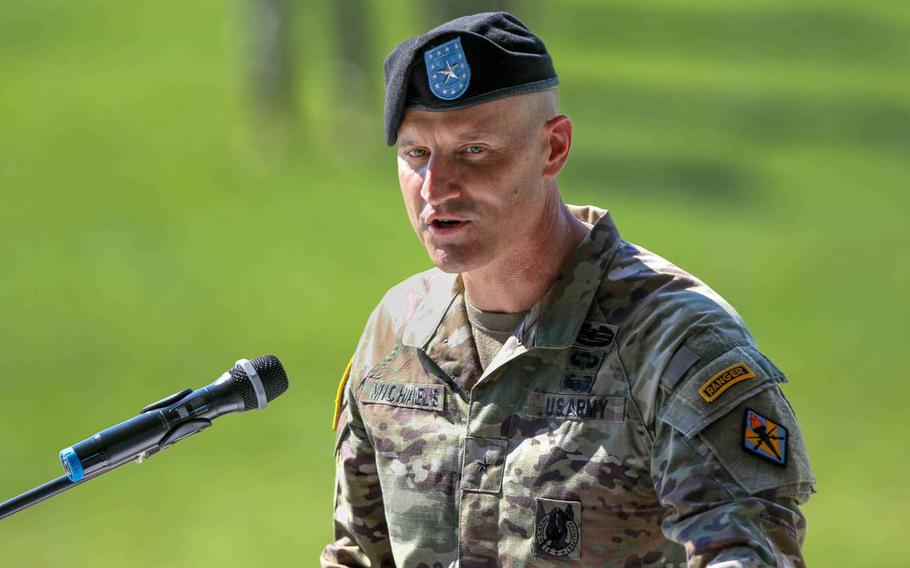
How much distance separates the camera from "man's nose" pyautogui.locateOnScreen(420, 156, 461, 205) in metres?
2.88

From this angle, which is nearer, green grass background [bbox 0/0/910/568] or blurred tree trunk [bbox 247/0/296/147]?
green grass background [bbox 0/0/910/568]

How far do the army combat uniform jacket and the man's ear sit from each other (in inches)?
6.0

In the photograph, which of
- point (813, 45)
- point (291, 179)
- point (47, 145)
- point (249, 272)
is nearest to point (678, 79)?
point (813, 45)

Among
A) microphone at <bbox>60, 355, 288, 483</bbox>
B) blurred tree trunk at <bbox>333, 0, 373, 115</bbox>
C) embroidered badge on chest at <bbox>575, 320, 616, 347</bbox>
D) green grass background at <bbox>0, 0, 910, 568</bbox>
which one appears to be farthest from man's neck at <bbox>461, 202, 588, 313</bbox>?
blurred tree trunk at <bbox>333, 0, 373, 115</bbox>

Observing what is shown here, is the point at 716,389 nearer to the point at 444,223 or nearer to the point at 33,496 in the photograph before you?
the point at 444,223

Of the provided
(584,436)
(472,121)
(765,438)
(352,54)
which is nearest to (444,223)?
(472,121)

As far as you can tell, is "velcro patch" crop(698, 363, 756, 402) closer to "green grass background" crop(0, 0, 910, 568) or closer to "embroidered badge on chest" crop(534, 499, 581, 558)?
"embroidered badge on chest" crop(534, 499, 581, 558)

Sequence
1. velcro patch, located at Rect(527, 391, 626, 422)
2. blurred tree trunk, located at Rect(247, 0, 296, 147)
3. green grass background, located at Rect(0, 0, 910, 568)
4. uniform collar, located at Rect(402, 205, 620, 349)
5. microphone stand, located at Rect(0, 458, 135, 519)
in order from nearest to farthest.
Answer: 1. microphone stand, located at Rect(0, 458, 135, 519)
2. velcro patch, located at Rect(527, 391, 626, 422)
3. uniform collar, located at Rect(402, 205, 620, 349)
4. green grass background, located at Rect(0, 0, 910, 568)
5. blurred tree trunk, located at Rect(247, 0, 296, 147)

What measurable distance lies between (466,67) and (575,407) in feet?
2.06

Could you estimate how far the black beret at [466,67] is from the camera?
2.86 meters

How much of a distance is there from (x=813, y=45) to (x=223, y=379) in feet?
61.2

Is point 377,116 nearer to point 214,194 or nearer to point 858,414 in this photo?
point 214,194

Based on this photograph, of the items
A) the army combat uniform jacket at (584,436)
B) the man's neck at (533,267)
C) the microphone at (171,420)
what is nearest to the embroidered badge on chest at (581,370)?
the army combat uniform jacket at (584,436)

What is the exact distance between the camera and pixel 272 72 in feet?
64.2
